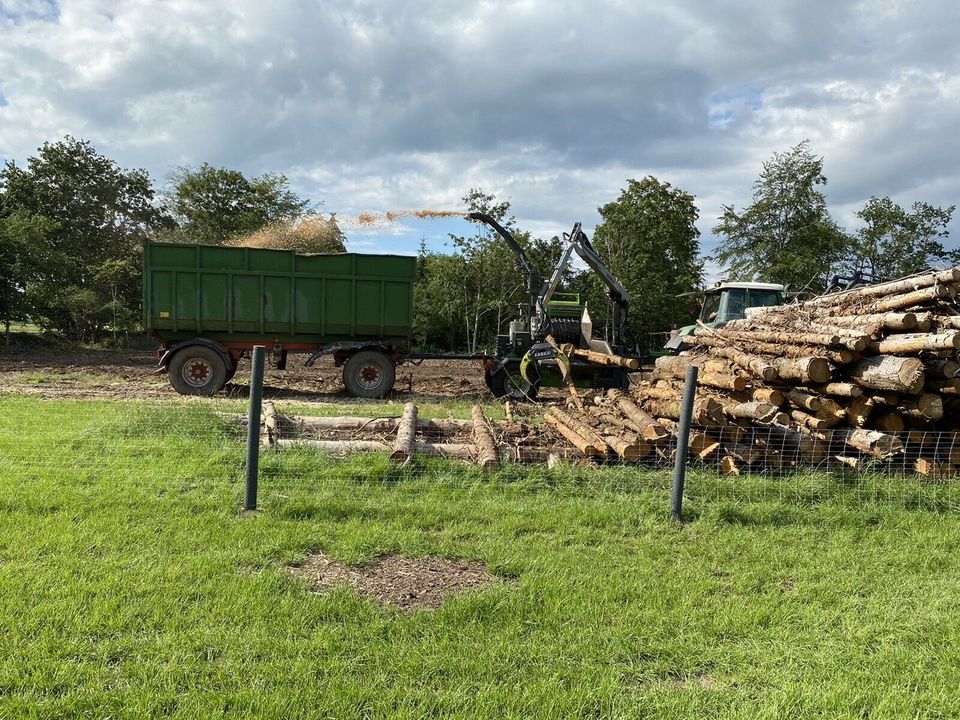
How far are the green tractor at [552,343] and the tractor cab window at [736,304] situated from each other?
2435 millimetres

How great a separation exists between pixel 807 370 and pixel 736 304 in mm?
7512

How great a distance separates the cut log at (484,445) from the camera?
19.9 feet

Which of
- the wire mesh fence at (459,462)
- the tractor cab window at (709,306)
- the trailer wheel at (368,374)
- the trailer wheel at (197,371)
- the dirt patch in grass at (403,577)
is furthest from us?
the tractor cab window at (709,306)

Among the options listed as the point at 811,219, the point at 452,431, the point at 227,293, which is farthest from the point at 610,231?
the point at 452,431

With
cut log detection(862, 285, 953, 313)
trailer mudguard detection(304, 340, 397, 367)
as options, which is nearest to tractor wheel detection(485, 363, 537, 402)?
trailer mudguard detection(304, 340, 397, 367)

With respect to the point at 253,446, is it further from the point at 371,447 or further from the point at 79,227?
the point at 79,227

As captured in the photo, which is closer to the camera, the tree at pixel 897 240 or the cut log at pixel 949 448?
the cut log at pixel 949 448

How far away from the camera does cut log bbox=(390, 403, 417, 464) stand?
6.14 meters

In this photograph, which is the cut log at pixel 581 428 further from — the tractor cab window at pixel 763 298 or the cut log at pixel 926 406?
the tractor cab window at pixel 763 298

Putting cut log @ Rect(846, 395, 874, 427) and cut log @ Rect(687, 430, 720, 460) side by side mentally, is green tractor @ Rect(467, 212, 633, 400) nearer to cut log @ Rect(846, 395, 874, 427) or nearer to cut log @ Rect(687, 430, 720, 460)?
cut log @ Rect(687, 430, 720, 460)

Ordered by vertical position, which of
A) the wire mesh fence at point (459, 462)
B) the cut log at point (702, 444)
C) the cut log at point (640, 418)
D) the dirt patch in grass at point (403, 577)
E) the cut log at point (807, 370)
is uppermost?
the cut log at point (807, 370)

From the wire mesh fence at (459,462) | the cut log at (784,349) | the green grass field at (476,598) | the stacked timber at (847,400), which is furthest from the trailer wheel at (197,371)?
the cut log at (784,349)

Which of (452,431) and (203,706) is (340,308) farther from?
(203,706)

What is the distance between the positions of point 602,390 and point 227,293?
23.2ft
